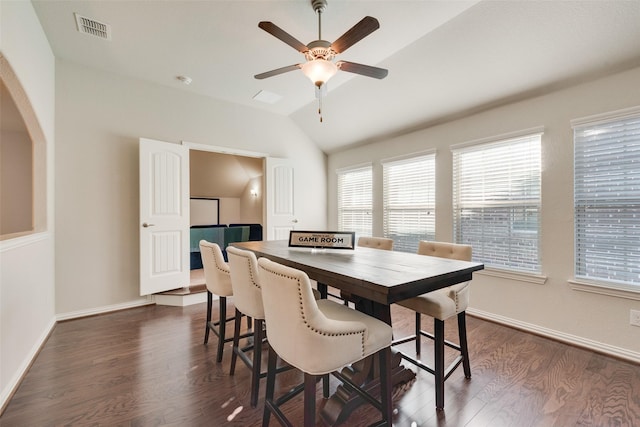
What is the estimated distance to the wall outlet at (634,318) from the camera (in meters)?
2.27

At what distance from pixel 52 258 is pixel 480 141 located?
4899 mm

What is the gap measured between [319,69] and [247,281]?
5.03 ft

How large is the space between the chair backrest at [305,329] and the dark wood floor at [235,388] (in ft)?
2.10

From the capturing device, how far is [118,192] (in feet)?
11.6

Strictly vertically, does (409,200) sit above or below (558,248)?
above

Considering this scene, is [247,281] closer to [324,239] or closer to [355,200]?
[324,239]

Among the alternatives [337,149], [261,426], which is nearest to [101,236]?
[261,426]

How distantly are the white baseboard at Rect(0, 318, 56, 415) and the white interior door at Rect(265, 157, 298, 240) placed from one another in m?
2.75

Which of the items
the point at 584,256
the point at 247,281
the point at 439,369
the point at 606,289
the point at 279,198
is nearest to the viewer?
the point at 439,369

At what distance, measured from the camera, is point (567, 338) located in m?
2.59

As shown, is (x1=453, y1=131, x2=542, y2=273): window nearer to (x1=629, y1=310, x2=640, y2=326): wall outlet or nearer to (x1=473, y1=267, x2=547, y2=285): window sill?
(x1=473, y1=267, x2=547, y2=285): window sill

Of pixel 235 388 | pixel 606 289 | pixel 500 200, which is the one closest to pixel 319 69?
pixel 235 388

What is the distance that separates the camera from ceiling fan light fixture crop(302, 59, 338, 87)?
78.0 inches

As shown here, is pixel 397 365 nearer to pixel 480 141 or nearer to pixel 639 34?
pixel 480 141
